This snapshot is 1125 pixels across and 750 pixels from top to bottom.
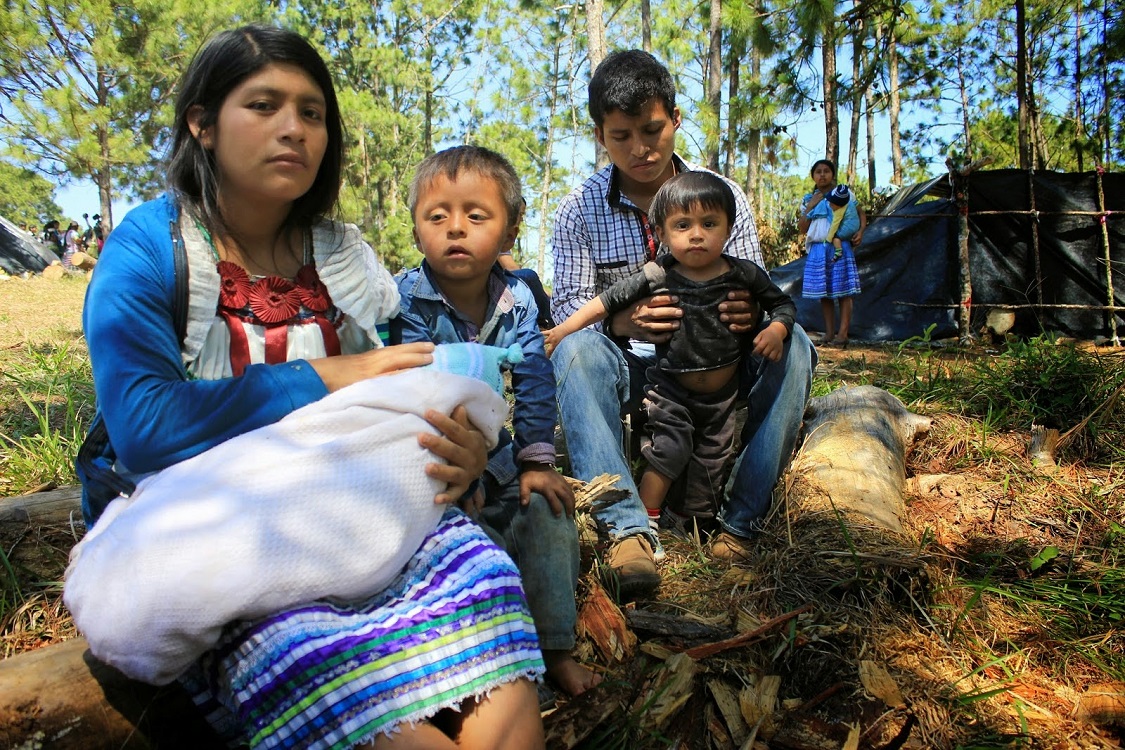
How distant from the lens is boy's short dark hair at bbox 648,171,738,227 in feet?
7.77

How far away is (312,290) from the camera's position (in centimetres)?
162

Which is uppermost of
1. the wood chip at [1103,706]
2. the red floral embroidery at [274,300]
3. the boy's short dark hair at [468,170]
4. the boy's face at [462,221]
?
the boy's short dark hair at [468,170]

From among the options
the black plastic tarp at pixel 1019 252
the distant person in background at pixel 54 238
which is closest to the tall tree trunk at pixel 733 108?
the black plastic tarp at pixel 1019 252

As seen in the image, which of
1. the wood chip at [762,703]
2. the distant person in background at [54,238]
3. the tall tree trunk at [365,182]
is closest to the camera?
the wood chip at [762,703]

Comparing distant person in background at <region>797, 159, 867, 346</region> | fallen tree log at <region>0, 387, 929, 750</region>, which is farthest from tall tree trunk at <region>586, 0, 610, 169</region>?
fallen tree log at <region>0, 387, 929, 750</region>

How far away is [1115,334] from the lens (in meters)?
6.65

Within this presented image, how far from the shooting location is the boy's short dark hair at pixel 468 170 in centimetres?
179

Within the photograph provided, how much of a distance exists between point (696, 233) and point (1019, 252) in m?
6.38

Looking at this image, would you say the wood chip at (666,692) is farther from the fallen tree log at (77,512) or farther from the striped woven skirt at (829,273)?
the striped woven skirt at (829,273)

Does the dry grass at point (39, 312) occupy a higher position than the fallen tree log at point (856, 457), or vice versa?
the dry grass at point (39, 312)

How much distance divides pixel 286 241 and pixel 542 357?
70 cm

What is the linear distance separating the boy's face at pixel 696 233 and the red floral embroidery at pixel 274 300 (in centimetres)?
133

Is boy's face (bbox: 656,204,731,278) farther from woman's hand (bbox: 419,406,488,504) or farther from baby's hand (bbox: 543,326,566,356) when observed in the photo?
woman's hand (bbox: 419,406,488,504)

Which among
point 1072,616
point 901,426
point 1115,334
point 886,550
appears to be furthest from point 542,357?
point 1115,334
